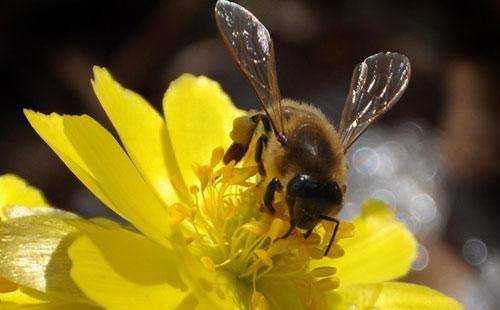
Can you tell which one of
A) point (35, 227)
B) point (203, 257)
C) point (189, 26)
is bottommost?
point (189, 26)

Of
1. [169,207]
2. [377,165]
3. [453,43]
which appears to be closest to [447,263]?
[377,165]

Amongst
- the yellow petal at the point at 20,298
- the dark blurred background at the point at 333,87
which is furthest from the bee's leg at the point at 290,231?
the dark blurred background at the point at 333,87

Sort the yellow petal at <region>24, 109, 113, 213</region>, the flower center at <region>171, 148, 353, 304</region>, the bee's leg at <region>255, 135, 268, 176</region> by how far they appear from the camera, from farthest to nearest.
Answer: the bee's leg at <region>255, 135, 268, 176</region>
the flower center at <region>171, 148, 353, 304</region>
the yellow petal at <region>24, 109, 113, 213</region>

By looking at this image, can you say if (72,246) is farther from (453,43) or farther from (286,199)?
(453,43)

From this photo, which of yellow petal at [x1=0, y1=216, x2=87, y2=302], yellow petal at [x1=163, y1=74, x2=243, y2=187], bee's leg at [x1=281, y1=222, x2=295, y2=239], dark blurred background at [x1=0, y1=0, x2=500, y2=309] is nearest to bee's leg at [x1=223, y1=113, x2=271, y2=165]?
yellow petal at [x1=163, y1=74, x2=243, y2=187]

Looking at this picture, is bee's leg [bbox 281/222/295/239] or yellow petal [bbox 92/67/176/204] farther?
yellow petal [bbox 92/67/176/204]

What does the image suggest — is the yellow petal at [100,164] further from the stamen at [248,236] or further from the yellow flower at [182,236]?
the stamen at [248,236]

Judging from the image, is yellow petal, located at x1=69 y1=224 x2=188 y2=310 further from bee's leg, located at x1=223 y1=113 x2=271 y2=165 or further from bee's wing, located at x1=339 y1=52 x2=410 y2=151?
bee's wing, located at x1=339 y1=52 x2=410 y2=151
